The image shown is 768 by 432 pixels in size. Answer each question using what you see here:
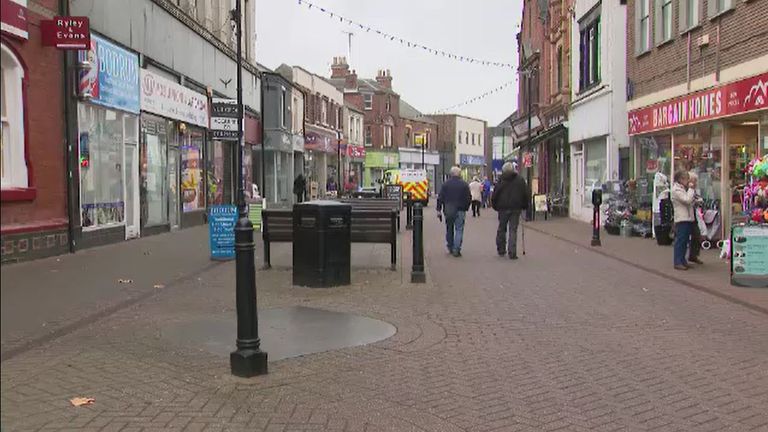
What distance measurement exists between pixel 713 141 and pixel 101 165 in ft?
41.5

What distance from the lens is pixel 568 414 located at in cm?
475

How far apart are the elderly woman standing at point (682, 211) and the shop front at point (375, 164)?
5397cm

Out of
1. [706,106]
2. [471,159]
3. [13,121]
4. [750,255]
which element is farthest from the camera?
[471,159]

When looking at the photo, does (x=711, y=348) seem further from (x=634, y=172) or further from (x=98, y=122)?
(x=634, y=172)

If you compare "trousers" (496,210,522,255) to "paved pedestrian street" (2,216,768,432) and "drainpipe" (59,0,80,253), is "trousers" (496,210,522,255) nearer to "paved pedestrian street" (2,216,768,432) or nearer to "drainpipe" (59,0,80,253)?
"paved pedestrian street" (2,216,768,432)

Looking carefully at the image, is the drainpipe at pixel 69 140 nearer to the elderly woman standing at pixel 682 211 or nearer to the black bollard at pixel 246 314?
the black bollard at pixel 246 314

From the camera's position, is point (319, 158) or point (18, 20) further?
point (319, 158)

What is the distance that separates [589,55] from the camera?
970 inches

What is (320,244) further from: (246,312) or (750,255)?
(750,255)

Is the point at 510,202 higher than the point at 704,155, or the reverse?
the point at 704,155

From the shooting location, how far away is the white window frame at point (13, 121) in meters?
10.8

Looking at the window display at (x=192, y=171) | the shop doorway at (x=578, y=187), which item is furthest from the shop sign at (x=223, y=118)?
the shop doorway at (x=578, y=187)

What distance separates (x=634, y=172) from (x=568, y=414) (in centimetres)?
1677

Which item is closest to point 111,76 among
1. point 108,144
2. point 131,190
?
point 108,144
